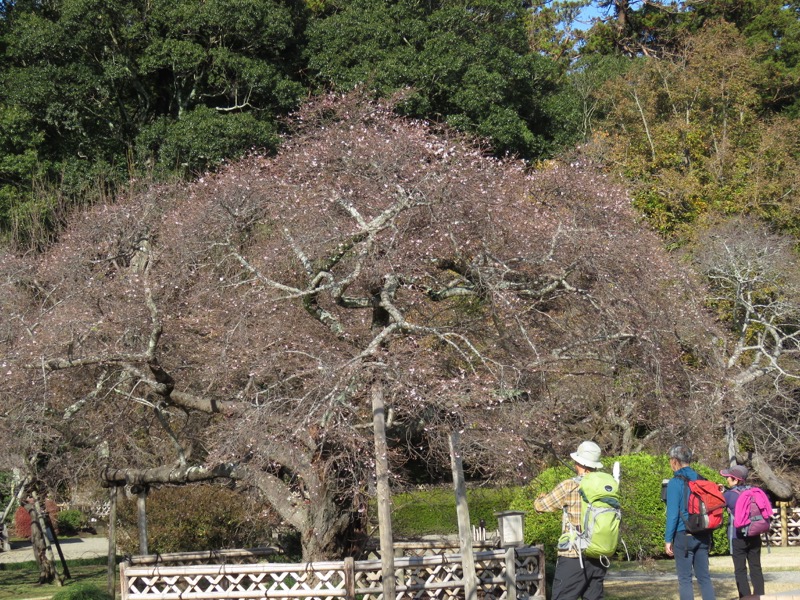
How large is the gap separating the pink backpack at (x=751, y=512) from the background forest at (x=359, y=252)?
120 centimetres

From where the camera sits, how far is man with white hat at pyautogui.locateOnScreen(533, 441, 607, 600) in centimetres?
630

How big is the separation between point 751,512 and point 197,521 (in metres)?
9.77

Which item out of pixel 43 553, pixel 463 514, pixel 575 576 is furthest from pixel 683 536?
pixel 43 553

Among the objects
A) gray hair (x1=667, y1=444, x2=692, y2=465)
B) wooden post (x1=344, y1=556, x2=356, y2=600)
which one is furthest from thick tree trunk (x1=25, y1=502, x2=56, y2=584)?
gray hair (x1=667, y1=444, x2=692, y2=465)

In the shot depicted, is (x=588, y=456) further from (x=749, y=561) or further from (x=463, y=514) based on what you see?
(x=749, y=561)

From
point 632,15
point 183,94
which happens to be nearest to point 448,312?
point 183,94

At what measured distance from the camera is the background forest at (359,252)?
898 centimetres

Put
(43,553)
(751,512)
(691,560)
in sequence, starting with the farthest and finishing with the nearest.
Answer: (43,553) < (751,512) < (691,560)

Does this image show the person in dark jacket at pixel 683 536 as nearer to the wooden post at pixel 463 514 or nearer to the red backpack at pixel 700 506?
the red backpack at pixel 700 506

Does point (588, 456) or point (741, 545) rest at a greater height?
point (588, 456)

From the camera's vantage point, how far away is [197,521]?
1537cm

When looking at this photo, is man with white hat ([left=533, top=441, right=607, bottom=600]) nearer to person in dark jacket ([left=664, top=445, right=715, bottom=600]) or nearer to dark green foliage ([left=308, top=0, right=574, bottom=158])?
person in dark jacket ([left=664, top=445, right=715, bottom=600])

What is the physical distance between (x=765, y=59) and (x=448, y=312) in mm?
22797

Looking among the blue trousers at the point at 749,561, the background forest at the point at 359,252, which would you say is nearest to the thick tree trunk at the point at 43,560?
the background forest at the point at 359,252
